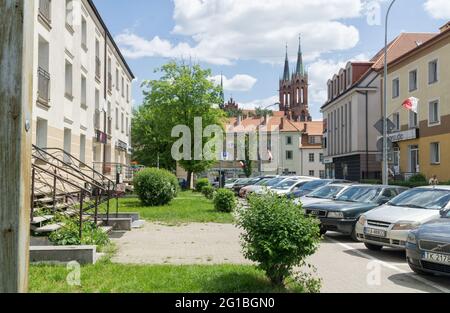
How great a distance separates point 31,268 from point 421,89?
31.2m

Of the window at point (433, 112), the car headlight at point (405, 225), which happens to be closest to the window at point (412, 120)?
the window at point (433, 112)

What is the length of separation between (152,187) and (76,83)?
561cm

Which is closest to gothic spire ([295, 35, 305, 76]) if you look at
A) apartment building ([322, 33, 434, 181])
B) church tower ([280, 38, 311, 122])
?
church tower ([280, 38, 311, 122])

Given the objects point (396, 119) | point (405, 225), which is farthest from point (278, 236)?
point (396, 119)

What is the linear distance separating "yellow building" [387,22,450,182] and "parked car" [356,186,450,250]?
2036cm

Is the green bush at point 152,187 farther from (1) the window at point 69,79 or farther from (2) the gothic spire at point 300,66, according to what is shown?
(2) the gothic spire at point 300,66

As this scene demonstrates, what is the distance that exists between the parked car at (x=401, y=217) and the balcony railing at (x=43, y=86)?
36.2 ft

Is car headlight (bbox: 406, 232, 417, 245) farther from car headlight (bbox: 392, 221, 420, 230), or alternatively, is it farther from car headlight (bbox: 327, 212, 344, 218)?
car headlight (bbox: 327, 212, 344, 218)

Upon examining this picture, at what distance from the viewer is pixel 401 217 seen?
10219mm

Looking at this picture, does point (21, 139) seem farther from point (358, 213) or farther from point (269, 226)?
point (358, 213)

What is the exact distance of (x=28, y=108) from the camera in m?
3.40

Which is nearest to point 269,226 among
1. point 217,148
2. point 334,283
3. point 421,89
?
point 334,283

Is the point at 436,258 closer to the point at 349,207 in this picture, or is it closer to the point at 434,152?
the point at 349,207

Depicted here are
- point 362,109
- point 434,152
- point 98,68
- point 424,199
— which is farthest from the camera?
point 362,109
